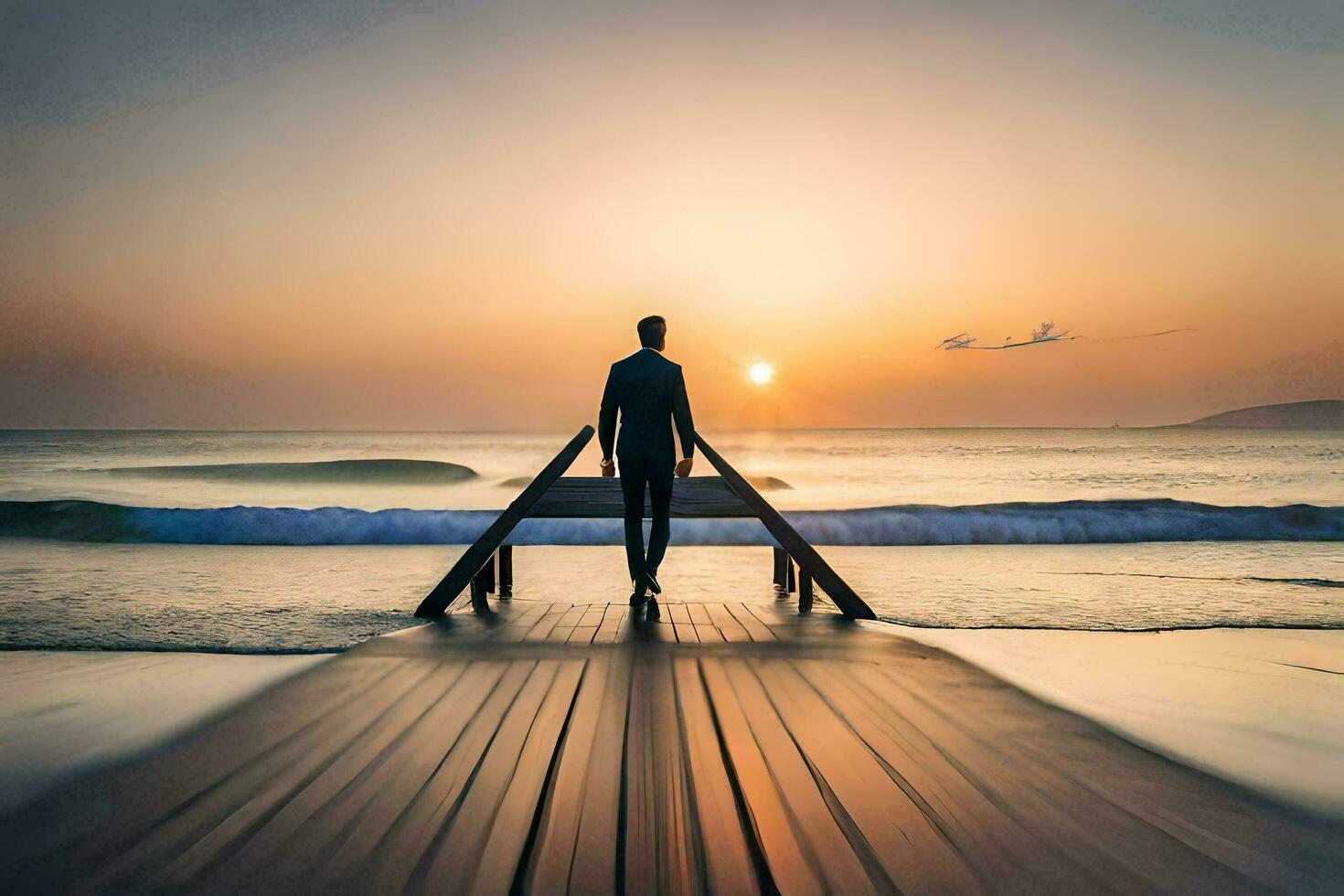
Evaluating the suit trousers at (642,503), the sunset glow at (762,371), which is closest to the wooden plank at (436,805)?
the suit trousers at (642,503)

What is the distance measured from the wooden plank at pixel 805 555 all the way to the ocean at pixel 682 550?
0.88 meters

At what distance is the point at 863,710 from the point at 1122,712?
1.33m

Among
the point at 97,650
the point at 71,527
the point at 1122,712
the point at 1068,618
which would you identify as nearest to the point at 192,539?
the point at 71,527

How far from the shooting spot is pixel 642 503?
223 inches

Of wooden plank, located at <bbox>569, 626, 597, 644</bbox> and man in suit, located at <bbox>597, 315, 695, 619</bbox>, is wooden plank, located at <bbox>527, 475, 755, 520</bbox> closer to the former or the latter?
man in suit, located at <bbox>597, 315, 695, 619</bbox>

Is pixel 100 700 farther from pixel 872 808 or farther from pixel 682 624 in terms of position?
pixel 872 808

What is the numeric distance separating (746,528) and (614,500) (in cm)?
965

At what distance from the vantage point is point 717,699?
3512 mm

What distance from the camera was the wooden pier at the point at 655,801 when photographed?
1.92 metres

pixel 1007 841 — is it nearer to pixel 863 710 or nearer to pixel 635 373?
pixel 863 710

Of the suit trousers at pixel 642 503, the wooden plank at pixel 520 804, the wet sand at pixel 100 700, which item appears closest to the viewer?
the wooden plank at pixel 520 804

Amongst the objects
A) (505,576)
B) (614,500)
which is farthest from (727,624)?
(505,576)

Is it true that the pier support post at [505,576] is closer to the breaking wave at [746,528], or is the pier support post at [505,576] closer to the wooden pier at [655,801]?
the wooden pier at [655,801]

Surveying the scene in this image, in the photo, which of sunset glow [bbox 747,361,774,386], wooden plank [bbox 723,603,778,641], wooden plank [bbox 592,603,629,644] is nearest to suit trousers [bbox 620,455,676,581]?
wooden plank [bbox 592,603,629,644]
